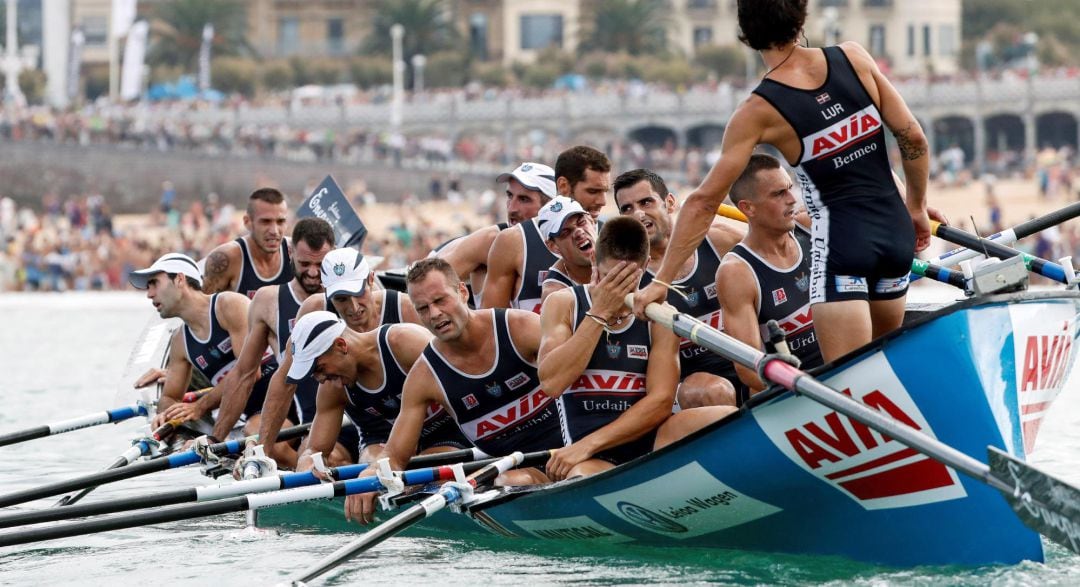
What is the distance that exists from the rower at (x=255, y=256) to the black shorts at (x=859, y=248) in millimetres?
5660

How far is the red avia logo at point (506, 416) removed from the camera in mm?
8656

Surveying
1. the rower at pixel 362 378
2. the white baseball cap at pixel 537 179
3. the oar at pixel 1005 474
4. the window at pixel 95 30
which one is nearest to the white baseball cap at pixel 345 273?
the rower at pixel 362 378

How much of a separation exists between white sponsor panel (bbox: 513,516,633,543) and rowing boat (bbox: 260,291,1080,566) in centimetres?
5

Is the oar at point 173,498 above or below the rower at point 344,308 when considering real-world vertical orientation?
below

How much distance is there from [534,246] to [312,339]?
167 centimetres

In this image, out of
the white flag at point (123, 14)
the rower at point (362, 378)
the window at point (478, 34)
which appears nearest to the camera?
the rower at point (362, 378)

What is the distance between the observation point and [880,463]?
23.2 ft

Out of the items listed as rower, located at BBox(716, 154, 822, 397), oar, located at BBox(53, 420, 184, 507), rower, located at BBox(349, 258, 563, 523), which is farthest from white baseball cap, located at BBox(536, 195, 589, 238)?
oar, located at BBox(53, 420, 184, 507)

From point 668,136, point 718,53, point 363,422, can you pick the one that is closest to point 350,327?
point 363,422

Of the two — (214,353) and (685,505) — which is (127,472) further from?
(685,505)

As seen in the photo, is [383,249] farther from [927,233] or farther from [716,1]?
[716,1]

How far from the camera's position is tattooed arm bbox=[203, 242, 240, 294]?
12.3 m

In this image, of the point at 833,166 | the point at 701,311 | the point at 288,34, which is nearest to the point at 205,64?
the point at 288,34

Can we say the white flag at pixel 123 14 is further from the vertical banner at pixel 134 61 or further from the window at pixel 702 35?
the window at pixel 702 35
